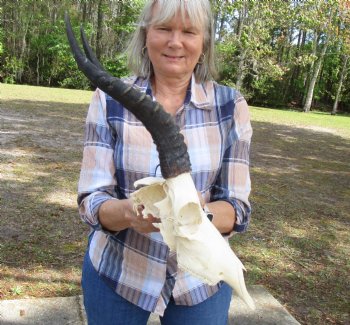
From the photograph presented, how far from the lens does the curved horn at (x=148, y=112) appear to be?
A: 4.14 feet

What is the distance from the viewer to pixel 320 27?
30188 mm

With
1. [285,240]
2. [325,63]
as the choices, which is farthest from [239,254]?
[325,63]

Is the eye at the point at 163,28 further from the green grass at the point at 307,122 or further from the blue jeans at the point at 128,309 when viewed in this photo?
the green grass at the point at 307,122

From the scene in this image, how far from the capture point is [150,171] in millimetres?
1772

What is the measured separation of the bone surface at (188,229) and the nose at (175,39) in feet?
1.89

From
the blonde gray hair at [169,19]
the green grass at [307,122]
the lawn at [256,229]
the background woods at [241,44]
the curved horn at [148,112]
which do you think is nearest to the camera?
the curved horn at [148,112]

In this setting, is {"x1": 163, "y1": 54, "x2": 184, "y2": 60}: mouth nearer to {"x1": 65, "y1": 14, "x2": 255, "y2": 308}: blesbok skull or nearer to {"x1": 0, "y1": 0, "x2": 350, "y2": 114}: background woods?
{"x1": 65, "y1": 14, "x2": 255, "y2": 308}: blesbok skull

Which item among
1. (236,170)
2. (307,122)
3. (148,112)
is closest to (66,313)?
(236,170)

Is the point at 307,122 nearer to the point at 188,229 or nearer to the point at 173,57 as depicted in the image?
the point at 173,57

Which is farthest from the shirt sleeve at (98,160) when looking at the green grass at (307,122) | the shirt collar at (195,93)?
the green grass at (307,122)

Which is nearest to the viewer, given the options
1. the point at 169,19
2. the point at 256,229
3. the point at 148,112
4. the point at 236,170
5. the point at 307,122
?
the point at 148,112

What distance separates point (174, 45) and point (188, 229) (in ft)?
2.40

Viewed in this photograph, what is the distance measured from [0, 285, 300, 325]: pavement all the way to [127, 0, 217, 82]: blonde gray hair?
1.98 m

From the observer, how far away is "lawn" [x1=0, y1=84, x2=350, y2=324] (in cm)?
409
